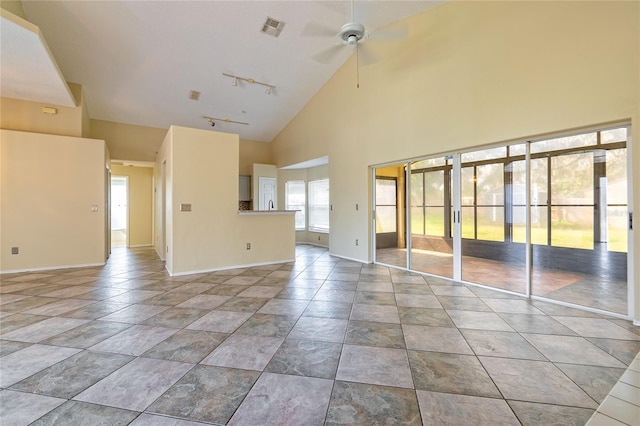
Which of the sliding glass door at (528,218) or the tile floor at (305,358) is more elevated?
the sliding glass door at (528,218)

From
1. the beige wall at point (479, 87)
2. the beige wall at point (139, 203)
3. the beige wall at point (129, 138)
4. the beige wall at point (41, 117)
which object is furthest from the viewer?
the beige wall at point (139, 203)

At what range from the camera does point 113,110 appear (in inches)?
265

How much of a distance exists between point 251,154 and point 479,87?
695 centimetres

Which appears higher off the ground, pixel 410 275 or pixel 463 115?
pixel 463 115

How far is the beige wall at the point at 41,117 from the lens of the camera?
5.31 metres

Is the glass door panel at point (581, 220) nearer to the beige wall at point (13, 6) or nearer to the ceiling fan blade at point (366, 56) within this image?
the ceiling fan blade at point (366, 56)

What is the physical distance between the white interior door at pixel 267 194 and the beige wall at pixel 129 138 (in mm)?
3057

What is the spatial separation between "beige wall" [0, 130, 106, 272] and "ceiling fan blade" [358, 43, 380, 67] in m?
5.71

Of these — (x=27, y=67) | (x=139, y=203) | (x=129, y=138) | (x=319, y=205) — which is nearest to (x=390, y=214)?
(x=319, y=205)

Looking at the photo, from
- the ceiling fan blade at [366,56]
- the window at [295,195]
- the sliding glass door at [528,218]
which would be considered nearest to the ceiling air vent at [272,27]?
the ceiling fan blade at [366,56]

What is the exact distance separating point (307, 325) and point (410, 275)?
2.70 meters

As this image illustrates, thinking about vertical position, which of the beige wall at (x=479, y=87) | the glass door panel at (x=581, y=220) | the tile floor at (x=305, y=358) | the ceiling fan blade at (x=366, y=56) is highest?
the ceiling fan blade at (x=366, y=56)

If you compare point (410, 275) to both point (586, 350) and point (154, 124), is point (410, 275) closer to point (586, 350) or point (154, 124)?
point (586, 350)

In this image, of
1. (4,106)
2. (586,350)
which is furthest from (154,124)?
(586,350)
